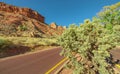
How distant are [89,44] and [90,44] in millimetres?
164

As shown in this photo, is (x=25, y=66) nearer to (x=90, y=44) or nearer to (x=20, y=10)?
(x=90, y=44)

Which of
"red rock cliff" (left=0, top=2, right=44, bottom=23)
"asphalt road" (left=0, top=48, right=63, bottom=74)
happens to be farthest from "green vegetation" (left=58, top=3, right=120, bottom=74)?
"red rock cliff" (left=0, top=2, right=44, bottom=23)

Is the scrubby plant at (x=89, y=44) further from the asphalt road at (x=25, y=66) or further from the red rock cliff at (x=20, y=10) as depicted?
the red rock cliff at (x=20, y=10)

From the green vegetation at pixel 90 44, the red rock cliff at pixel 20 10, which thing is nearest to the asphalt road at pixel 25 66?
the green vegetation at pixel 90 44

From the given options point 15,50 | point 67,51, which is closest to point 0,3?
point 15,50

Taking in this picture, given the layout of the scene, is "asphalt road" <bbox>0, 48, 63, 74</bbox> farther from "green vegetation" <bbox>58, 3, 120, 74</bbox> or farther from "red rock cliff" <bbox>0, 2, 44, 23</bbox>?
"red rock cliff" <bbox>0, 2, 44, 23</bbox>

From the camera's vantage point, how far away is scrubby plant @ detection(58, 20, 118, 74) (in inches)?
245

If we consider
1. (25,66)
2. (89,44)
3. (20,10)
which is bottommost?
(25,66)

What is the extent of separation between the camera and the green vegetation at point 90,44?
20.4ft

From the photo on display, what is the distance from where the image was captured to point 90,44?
6.60 meters

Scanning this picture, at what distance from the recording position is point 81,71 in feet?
22.2

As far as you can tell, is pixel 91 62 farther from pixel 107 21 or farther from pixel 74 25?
pixel 107 21

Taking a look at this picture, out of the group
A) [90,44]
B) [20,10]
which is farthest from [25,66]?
[20,10]

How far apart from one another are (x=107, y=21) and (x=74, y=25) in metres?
38.8
